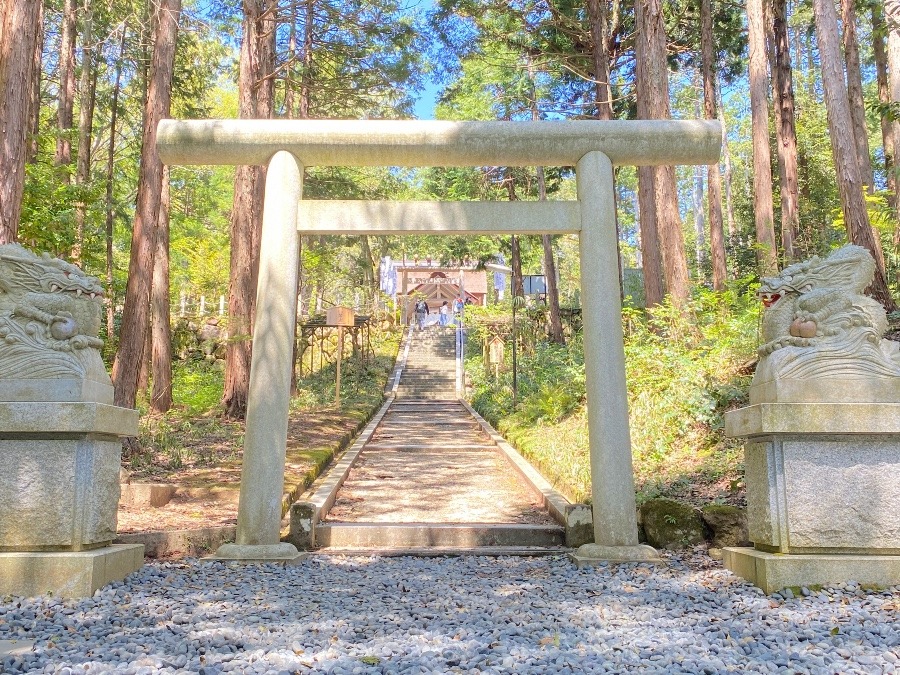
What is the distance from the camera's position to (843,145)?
34.8 ft

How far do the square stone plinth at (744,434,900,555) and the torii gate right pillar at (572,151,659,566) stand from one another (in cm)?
129

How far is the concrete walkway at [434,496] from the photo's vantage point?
607cm

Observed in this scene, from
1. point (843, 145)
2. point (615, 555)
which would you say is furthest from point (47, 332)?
point (843, 145)

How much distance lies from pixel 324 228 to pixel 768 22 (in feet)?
50.0

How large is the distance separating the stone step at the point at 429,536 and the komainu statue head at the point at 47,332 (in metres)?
2.46

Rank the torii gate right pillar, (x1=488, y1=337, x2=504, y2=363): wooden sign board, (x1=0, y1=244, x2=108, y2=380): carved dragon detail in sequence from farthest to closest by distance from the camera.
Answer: (x1=488, y1=337, x2=504, y2=363): wooden sign board, the torii gate right pillar, (x1=0, y1=244, x2=108, y2=380): carved dragon detail

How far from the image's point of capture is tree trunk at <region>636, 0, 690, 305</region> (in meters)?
10.6

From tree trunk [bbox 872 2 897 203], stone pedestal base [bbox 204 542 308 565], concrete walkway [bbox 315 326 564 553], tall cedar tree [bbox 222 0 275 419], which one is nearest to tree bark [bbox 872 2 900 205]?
tree trunk [bbox 872 2 897 203]

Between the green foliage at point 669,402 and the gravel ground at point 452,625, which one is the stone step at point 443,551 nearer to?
the gravel ground at point 452,625

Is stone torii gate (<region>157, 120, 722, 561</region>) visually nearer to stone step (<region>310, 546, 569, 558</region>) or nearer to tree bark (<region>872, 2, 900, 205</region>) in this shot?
stone step (<region>310, 546, 569, 558</region>)

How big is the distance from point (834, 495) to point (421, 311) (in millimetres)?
28363

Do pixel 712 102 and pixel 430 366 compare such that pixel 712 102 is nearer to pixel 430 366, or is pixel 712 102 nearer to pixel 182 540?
pixel 430 366

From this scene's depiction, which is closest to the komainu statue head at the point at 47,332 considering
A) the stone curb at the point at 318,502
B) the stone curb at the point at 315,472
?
the stone curb at the point at 315,472

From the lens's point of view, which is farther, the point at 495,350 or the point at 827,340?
the point at 495,350
